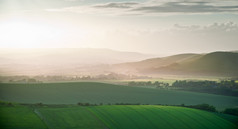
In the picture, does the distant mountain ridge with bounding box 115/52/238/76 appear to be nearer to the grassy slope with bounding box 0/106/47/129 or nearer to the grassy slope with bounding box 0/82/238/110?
the grassy slope with bounding box 0/82/238/110

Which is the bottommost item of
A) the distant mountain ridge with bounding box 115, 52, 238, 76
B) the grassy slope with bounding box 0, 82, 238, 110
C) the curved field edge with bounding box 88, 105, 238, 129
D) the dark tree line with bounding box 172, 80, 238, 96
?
the curved field edge with bounding box 88, 105, 238, 129

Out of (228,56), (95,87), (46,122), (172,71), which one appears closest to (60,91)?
(95,87)

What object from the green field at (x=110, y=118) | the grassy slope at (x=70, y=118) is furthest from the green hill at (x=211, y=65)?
the grassy slope at (x=70, y=118)

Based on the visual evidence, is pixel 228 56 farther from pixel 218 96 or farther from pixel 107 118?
pixel 107 118

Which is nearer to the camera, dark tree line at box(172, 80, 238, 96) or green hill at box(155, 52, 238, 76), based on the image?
dark tree line at box(172, 80, 238, 96)

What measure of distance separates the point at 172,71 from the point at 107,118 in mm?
120303

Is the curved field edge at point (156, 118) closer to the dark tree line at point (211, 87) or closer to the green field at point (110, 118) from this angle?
the green field at point (110, 118)

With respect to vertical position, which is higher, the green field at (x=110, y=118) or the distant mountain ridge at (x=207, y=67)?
the distant mountain ridge at (x=207, y=67)

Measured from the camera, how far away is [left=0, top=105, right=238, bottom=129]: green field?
48.5 m

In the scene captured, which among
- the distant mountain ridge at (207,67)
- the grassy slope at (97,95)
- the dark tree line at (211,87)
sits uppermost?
the distant mountain ridge at (207,67)

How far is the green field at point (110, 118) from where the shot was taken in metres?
48.5

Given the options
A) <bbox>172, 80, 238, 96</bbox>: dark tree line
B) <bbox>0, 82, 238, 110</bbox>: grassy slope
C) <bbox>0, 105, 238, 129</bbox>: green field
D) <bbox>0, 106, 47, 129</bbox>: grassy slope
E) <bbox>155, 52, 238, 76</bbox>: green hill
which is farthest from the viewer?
<bbox>155, 52, 238, 76</bbox>: green hill

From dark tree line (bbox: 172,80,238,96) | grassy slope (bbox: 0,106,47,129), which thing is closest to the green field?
grassy slope (bbox: 0,106,47,129)

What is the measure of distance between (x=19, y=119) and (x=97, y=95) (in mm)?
31466
